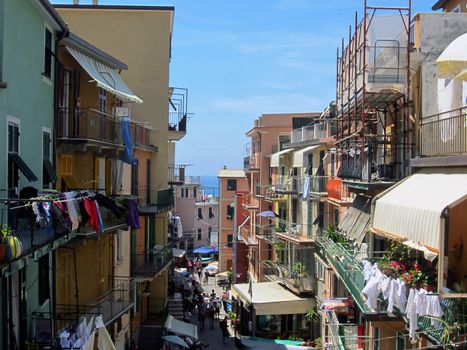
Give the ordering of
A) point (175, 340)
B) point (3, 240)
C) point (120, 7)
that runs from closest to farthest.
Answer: point (3, 240) < point (175, 340) < point (120, 7)

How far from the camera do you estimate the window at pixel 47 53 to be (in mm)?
17939

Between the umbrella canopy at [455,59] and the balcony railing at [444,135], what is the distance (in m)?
0.93

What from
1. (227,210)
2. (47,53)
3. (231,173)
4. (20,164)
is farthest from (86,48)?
(231,173)

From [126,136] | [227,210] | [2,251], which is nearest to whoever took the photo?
[2,251]

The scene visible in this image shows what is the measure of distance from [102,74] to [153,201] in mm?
15889

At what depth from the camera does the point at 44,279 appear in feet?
59.6

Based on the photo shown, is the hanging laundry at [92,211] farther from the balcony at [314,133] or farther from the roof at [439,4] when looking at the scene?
the balcony at [314,133]

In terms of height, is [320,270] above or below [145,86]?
below

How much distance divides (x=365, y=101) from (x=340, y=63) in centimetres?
741

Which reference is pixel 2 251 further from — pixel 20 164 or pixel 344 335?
pixel 344 335

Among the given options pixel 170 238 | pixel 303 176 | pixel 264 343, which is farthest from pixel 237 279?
pixel 264 343

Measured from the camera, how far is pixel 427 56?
1831 centimetres

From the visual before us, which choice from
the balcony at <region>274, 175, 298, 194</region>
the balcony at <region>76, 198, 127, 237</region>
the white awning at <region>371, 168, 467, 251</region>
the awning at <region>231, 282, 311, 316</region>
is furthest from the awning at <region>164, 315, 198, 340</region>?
the white awning at <region>371, 168, 467, 251</region>

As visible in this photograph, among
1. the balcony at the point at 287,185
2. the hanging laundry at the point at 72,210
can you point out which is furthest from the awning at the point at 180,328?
the hanging laundry at the point at 72,210
